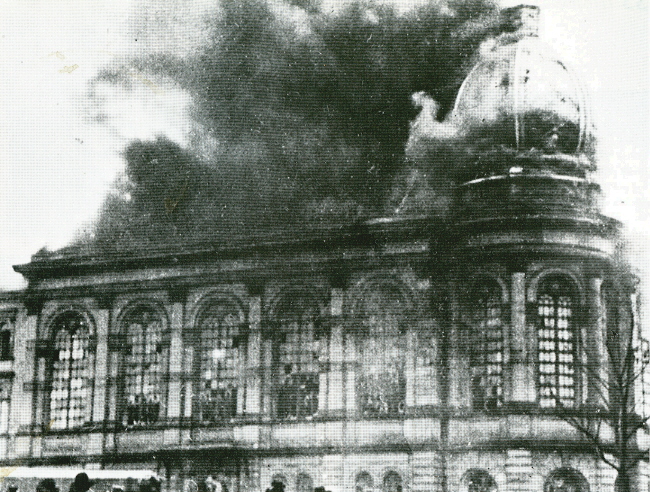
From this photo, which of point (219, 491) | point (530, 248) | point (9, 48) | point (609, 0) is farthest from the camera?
point (219, 491)

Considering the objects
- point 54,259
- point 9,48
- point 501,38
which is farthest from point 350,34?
point 54,259

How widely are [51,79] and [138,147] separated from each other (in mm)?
2511

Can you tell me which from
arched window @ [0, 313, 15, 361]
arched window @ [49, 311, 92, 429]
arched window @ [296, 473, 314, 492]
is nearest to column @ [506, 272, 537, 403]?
arched window @ [296, 473, 314, 492]

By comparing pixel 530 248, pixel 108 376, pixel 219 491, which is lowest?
pixel 219 491

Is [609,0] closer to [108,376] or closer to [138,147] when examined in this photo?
[138,147]

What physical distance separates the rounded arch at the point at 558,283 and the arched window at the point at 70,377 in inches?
416

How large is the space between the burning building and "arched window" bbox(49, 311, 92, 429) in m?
0.05

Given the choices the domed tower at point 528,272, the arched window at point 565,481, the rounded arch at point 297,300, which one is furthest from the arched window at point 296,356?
the arched window at point 565,481

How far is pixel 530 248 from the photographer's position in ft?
94.2

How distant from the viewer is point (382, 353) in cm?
2948

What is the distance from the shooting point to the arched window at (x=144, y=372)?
31672 mm

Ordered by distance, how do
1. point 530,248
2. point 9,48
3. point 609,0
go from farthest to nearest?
point 530,248
point 9,48
point 609,0

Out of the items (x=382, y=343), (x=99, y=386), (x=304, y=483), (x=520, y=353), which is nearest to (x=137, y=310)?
(x=99, y=386)

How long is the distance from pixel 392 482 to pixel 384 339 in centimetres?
310
